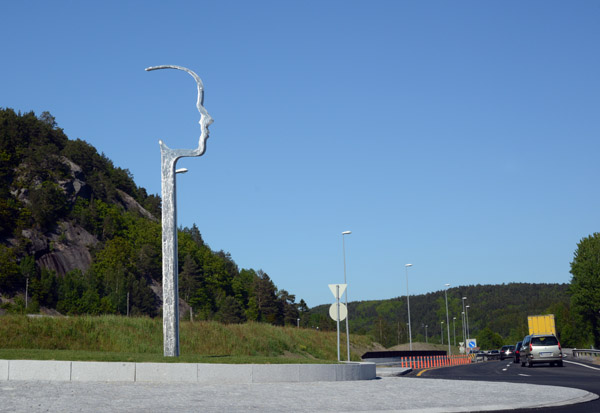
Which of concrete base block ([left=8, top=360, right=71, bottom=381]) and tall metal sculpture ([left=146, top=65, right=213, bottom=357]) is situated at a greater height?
tall metal sculpture ([left=146, top=65, right=213, bottom=357])

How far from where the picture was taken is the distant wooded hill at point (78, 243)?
97.6 meters

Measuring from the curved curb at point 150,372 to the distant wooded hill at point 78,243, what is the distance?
74147 millimetres

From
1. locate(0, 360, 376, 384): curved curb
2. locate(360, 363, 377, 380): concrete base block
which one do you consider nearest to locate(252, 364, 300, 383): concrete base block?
locate(0, 360, 376, 384): curved curb

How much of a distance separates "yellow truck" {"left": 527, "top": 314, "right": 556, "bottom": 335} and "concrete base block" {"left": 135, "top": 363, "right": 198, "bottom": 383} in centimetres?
4437

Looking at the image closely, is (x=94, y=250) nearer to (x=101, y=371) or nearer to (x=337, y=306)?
(x=337, y=306)

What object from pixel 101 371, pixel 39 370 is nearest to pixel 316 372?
pixel 101 371

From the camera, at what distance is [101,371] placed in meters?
13.5

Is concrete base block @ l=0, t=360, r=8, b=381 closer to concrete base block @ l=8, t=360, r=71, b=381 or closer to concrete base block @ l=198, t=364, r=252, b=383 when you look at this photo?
concrete base block @ l=8, t=360, r=71, b=381

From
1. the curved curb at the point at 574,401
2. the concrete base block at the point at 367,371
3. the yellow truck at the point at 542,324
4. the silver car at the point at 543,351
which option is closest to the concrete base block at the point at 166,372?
the concrete base block at the point at 367,371

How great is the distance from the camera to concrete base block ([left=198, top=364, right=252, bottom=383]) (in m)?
14.2

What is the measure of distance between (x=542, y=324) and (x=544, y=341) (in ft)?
69.1

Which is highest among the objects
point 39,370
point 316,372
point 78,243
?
point 78,243

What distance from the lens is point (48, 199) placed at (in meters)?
109

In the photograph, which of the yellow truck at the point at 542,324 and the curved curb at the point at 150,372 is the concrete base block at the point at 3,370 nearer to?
the curved curb at the point at 150,372
